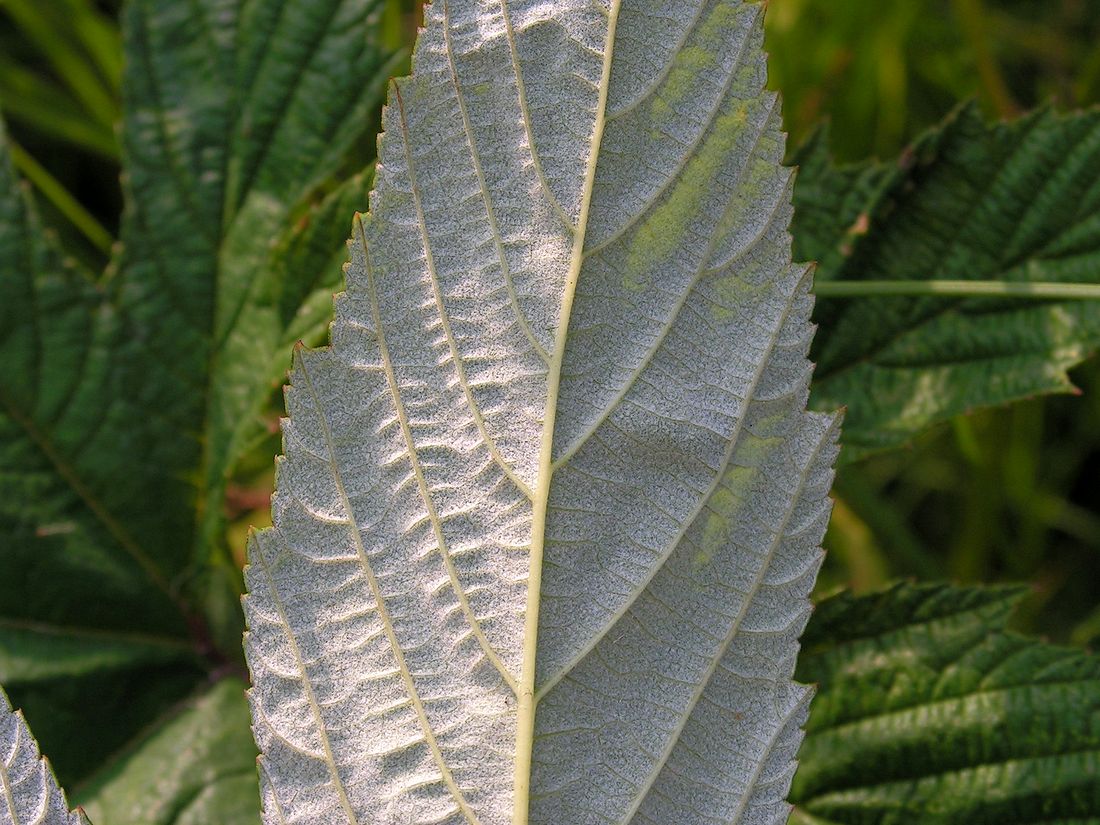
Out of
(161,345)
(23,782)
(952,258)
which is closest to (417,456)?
(23,782)

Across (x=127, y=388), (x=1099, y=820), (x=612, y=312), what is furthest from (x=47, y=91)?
(x=1099, y=820)

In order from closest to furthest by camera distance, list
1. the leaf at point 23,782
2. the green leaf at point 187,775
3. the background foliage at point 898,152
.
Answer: the leaf at point 23,782 < the green leaf at point 187,775 < the background foliage at point 898,152

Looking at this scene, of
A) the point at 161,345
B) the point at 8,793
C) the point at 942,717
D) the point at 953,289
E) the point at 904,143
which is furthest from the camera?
the point at 904,143

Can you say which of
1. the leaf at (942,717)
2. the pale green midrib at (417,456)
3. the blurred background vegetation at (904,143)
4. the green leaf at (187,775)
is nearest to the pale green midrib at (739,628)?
the pale green midrib at (417,456)

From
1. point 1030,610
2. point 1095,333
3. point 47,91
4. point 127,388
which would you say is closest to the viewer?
point 1095,333

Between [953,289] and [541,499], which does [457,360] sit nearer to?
[541,499]

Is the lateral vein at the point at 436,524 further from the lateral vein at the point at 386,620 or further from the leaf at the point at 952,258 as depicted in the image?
the leaf at the point at 952,258

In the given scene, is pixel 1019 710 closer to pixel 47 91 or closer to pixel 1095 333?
pixel 1095 333
